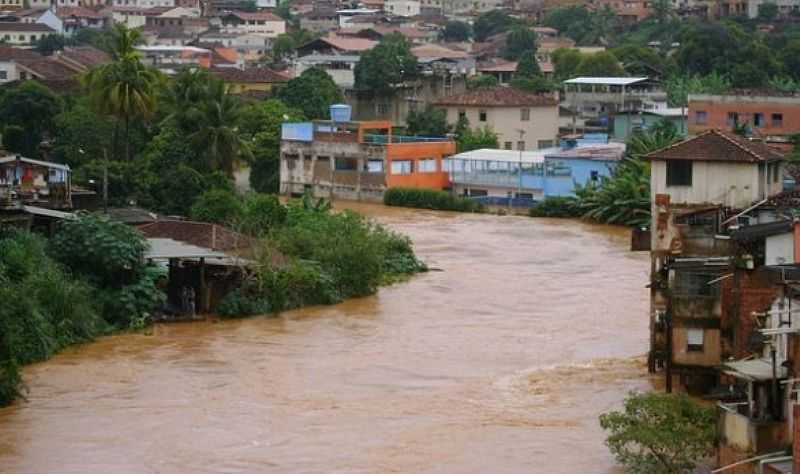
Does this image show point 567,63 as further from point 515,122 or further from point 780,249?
point 780,249

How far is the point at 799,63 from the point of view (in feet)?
225

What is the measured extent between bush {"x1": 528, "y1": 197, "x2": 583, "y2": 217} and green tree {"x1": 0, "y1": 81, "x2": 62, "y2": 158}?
482 inches

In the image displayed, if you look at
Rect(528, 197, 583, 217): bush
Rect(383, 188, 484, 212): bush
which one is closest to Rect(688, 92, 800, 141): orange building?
Rect(528, 197, 583, 217): bush

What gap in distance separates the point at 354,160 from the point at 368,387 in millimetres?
25200

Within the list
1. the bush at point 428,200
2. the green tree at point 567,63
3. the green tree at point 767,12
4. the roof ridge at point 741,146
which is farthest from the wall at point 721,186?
the green tree at point 767,12

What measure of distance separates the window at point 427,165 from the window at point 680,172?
24.0 metres

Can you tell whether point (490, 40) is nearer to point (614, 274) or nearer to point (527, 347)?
point (614, 274)

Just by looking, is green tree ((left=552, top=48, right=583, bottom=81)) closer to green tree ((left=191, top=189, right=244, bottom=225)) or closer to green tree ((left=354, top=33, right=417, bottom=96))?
green tree ((left=354, top=33, right=417, bottom=96))

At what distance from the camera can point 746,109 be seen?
51.3 metres

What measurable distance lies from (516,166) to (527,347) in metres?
20.5

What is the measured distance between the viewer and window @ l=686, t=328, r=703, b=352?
24297 mm

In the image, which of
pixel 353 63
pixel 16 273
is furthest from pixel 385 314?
pixel 353 63

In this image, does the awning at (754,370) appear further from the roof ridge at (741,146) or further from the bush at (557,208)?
the bush at (557,208)

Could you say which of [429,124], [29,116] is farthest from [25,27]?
[29,116]
